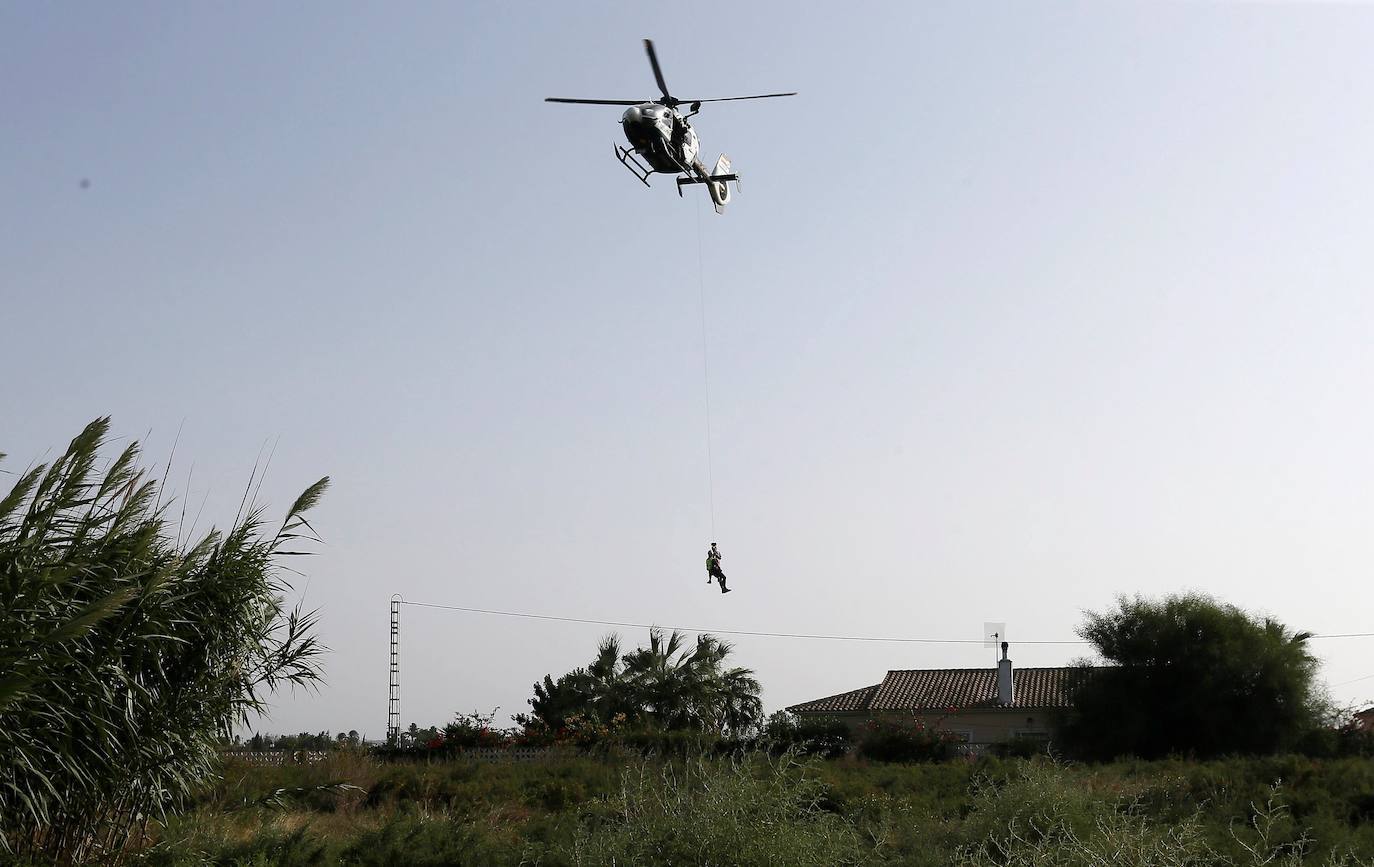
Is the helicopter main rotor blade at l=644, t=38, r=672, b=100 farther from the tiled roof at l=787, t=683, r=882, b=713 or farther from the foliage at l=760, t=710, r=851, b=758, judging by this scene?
the tiled roof at l=787, t=683, r=882, b=713

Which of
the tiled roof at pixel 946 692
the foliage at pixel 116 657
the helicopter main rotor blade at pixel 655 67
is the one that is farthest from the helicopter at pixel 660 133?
the tiled roof at pixel 946 692

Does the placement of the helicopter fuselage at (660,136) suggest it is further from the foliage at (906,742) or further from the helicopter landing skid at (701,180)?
the foliage at (906,742)

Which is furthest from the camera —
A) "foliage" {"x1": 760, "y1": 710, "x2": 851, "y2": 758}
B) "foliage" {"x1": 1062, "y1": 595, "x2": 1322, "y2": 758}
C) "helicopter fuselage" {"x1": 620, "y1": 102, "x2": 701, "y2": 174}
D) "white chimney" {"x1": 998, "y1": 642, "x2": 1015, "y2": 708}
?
"white chimney" {"x1": 998, "y1": 642, "x2": 1015, "y2": 708}

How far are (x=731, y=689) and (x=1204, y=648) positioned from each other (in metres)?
11.8

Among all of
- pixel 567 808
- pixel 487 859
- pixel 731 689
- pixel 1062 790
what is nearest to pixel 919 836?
pixel 1062 790

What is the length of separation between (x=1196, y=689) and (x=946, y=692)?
12.6 m

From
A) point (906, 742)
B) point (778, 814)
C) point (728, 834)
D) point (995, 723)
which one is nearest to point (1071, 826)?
point (778, 814)

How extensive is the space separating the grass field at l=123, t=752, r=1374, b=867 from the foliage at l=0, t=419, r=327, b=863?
0.81 metres

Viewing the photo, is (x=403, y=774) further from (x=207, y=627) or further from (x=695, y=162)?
(x=695, y=162)

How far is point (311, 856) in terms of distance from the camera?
12148mm

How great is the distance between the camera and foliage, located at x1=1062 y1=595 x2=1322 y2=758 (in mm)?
29938

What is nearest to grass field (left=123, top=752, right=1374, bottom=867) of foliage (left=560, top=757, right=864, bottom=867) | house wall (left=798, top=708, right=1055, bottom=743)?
foliage (left=560, top=757, right=864, bottom=867)

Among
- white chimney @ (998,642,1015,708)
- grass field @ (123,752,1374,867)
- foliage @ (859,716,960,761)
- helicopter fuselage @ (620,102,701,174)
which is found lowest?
grass field @ (123,752,1374,867)

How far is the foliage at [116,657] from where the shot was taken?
30.6 feet
